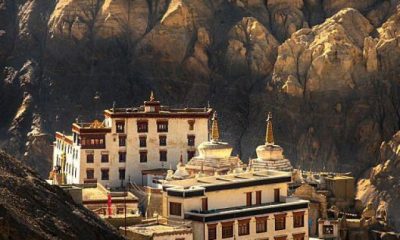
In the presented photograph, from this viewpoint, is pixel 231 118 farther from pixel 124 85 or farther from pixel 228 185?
pixel 228 185

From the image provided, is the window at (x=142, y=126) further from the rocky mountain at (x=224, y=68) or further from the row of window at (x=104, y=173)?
the rocky mountain at (x=224, y=68)

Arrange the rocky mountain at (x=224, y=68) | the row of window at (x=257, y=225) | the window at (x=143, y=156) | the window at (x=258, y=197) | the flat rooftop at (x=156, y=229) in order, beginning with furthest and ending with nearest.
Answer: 1. the rocky mountain at (x=224, y=68)
2. the window at (x=143, y=156)
3. the window at (x=258, y=197)
4. the row of window at (x=257, y=225)
5. the flat rooftop at (x=156, y=229)

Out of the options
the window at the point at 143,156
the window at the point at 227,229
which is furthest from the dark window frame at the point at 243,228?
the window at the point at 143,156

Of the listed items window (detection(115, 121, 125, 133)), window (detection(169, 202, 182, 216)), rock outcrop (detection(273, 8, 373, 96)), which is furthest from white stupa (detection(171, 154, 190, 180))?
rock outcrop (detection(273, 8, 373, 96))

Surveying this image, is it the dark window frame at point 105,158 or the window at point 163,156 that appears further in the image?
the window at point 163,156

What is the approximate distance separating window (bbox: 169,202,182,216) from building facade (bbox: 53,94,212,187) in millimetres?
23506

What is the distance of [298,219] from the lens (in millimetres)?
75000

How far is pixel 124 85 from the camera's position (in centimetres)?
14450

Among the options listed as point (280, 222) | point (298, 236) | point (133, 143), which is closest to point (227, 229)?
point (280, 222)

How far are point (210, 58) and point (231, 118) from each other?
987 cm

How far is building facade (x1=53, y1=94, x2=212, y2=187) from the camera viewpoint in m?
95.8

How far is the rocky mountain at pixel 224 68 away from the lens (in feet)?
435

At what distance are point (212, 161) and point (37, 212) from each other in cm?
4078

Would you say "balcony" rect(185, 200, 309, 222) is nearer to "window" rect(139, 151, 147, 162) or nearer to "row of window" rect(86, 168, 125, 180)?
"window" rect(139, 151, 147, 162)
